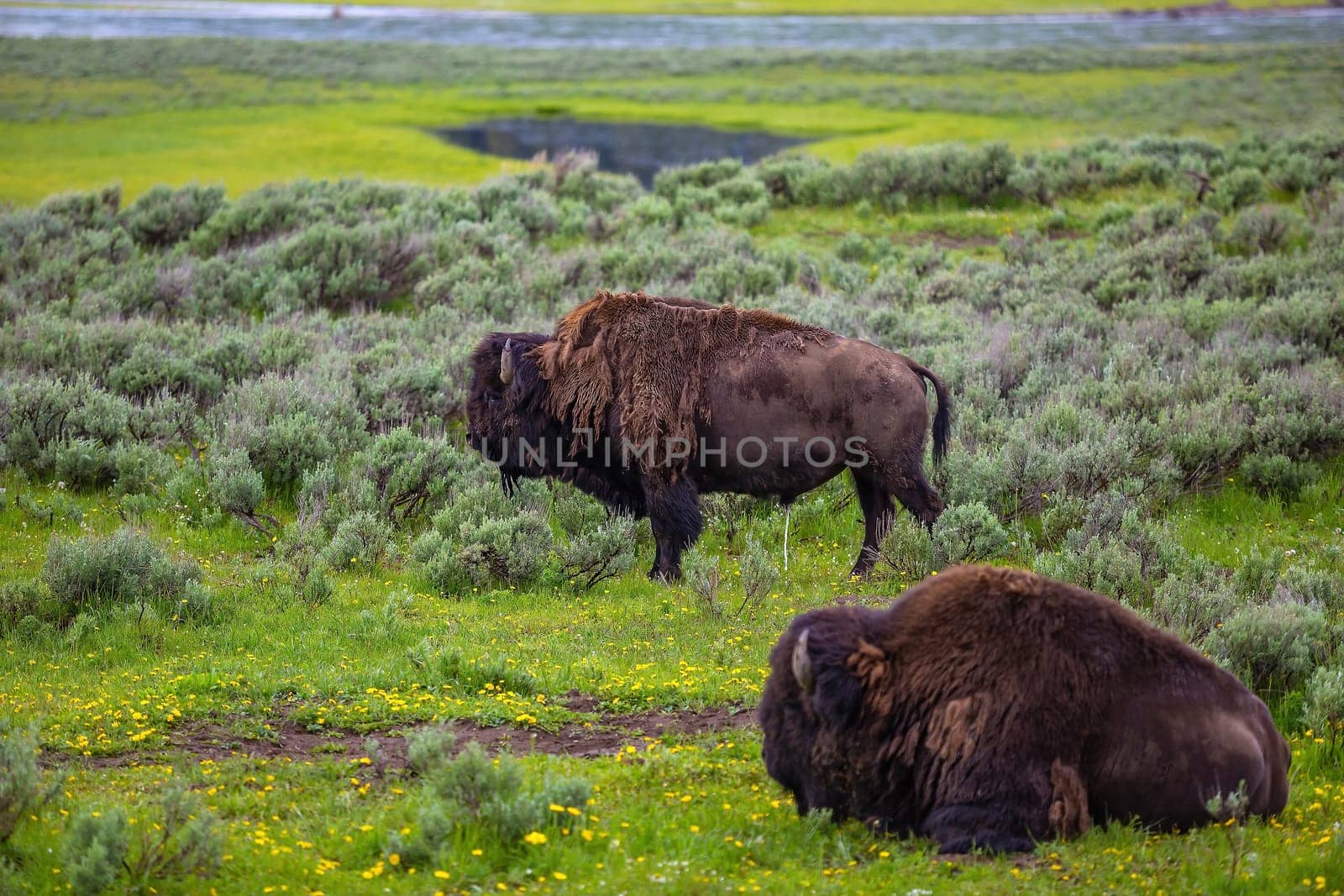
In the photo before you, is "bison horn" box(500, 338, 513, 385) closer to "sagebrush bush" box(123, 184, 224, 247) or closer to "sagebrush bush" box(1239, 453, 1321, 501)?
"sagebrush bush" box(1239, 453, 1321, 501)

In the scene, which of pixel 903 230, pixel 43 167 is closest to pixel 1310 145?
pixel 903 230

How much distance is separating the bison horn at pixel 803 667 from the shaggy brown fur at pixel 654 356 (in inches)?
148

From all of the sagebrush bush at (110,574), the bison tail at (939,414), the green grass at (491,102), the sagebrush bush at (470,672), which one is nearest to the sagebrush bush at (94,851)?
the sagebrush bush at (470,672)

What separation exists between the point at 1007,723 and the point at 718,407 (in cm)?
407

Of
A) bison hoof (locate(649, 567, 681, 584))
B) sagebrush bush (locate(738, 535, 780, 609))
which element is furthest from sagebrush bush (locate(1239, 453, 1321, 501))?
bison hoof (locate(649, 567, 681, 584))

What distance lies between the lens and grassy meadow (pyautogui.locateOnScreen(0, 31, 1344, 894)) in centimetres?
493

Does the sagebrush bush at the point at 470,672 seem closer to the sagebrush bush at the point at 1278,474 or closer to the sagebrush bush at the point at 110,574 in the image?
the sagebrush bush at the point at 110,574

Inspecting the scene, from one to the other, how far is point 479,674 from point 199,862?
2.43 metres

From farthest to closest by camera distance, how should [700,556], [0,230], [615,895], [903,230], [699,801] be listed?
[903,230] → [0,230] → [700,556] → [699,801] → [615,895]

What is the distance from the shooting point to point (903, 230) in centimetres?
2016

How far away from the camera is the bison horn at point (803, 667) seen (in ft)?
16.1

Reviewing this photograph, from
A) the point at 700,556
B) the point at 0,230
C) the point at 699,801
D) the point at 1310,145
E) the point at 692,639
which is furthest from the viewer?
the point at 1310,145

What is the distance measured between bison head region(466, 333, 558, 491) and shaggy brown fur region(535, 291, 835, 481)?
28 cm

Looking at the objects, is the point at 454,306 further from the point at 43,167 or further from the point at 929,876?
the point at 43,167
